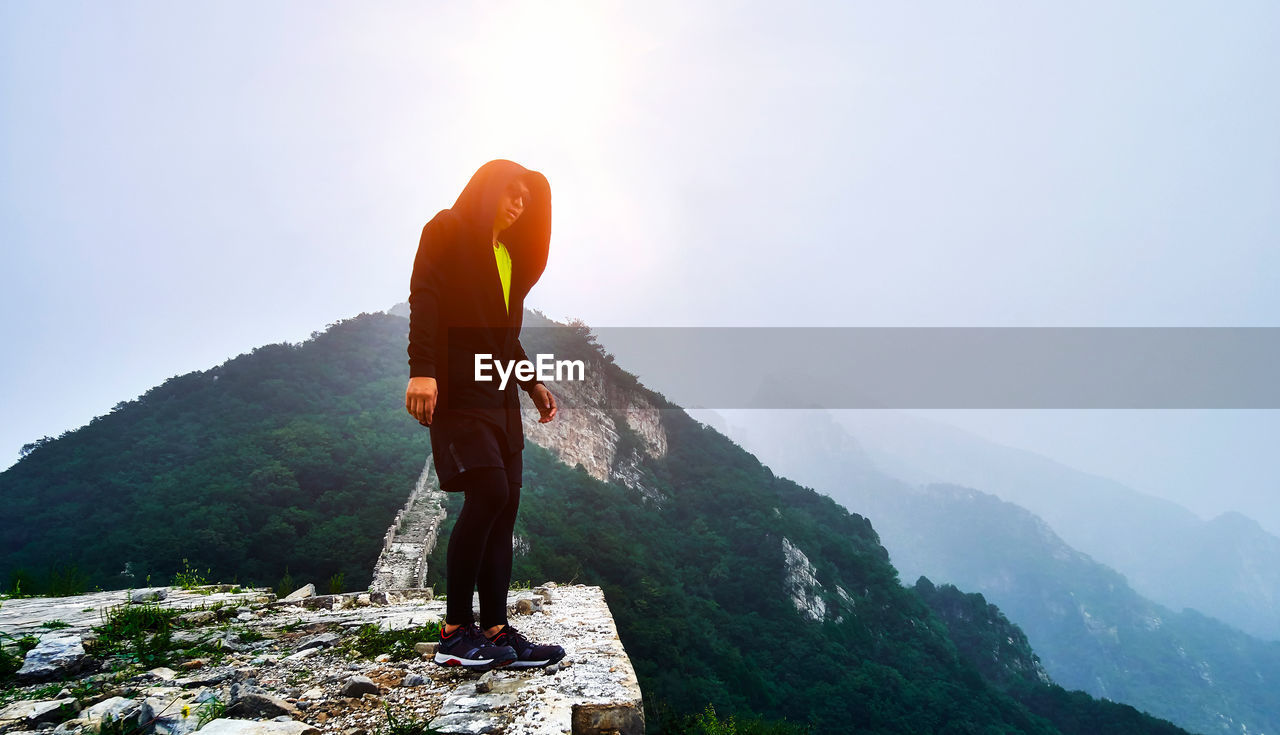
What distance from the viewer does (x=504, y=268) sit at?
3.00m

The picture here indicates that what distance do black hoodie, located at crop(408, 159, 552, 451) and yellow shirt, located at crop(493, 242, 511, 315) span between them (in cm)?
3

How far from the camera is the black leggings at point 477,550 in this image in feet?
8.29

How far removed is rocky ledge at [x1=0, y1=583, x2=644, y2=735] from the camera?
1890 mm

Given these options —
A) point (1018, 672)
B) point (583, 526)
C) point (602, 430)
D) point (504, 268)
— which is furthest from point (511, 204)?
point (1018, 672)

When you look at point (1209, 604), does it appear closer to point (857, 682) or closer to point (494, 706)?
point (857, 682)

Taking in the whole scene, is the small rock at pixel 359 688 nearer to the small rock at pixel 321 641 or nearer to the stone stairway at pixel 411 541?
the small rock at pixel 321 641

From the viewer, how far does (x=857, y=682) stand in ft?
85.2

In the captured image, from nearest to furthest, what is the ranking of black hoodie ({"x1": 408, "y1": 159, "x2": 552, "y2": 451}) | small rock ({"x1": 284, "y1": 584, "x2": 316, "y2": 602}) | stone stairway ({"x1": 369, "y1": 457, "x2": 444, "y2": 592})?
black hoodie ({"x1": 408, "y1": 159, "x2": 552, "y2": 451}) → small rock ({"x1": 284, "y1": 584, "x2": 316, "y2": 602}) → stone stairway ({"x1": 369, "y1": 457, "x2": 444, "y2": 592})

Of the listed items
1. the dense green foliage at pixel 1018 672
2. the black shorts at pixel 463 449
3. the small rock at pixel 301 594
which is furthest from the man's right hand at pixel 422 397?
the dense green foliage at pixel 1018 672

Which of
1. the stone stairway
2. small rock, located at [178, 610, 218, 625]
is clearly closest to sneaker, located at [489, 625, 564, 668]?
small rock, located at [178, 610, 218, 625]

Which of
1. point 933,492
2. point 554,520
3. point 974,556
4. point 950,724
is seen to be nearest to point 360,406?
point 554,520

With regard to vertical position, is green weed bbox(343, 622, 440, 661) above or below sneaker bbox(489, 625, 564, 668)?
below

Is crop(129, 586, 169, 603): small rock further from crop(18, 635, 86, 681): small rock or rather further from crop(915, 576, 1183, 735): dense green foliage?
crop(915, 576, 1183, 735): dense green foliage

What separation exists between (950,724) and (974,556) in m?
125
